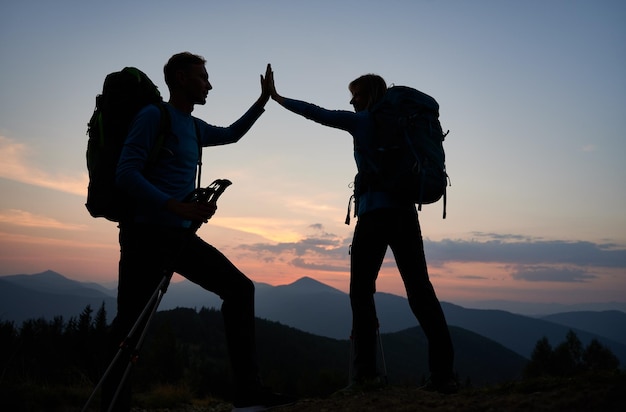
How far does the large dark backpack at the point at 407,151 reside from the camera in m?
4.41

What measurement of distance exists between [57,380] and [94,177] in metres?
9.88

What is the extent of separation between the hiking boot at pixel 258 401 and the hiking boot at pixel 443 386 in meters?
1.64

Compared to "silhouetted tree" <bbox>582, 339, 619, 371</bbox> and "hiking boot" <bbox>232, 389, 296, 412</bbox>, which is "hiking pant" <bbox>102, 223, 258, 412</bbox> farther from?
"silhouetted tree" <bbox>582, 339, 619, 371</bbox>

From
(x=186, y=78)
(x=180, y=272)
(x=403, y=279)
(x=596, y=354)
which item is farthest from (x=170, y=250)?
(x=596, y=354)

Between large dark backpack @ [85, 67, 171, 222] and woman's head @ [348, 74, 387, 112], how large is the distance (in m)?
2.13

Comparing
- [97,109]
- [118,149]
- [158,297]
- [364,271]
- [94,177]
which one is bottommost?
[158,297]

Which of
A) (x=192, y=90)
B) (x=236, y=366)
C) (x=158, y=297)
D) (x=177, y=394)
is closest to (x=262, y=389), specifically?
(x=236, y=366)

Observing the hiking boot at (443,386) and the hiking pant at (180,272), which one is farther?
the hiking boot at (443,386)

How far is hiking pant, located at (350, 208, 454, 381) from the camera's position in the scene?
178 inches

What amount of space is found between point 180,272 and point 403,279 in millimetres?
2227

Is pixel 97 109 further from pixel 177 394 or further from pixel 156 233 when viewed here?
pixel 177 394

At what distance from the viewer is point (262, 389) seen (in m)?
3.79

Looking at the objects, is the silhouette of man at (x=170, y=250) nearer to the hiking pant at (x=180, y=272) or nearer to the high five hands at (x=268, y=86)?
the hiking pant at (x=180, y=272)

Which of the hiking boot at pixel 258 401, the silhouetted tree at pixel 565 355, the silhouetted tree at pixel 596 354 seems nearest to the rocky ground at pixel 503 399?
the hiking boot at pixel 258 401
